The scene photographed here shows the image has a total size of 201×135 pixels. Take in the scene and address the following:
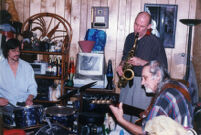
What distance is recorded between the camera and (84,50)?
11.9 feet

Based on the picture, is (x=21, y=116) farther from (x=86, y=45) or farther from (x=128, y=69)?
(x=86, y=45)

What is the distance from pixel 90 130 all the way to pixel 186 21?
1.86 metres

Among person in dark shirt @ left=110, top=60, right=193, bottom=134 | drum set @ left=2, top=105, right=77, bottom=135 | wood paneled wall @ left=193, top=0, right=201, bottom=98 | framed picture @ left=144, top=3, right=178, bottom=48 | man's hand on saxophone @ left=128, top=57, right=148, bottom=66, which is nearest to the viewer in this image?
person in dark shirt @ left=110, top=60, right=193, bottom=134

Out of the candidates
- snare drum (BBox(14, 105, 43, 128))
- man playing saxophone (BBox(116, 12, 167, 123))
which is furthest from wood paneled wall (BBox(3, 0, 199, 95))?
snare drum (BBox(14, 105, 43, 128))

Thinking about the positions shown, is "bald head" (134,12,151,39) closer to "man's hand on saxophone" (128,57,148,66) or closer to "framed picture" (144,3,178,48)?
"man's hand on saxophone" (128,57,148,66)

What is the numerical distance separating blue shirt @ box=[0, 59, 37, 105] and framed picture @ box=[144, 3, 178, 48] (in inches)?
83.5

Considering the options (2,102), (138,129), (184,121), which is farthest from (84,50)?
(184,121)

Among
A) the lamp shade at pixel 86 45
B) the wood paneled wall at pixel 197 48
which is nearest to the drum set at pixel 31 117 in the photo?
the lamp shade at pixel 86 45

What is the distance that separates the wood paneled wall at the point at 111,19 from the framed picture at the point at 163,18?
0.10 m

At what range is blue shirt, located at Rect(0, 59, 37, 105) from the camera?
2.96 m

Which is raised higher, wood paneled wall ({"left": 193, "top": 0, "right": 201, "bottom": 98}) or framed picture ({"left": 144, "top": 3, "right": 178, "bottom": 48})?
framed picture ({"left": 144, "top": 3, "right": 178, "bottom": 48})

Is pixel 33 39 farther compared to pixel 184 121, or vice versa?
pixel 33 39

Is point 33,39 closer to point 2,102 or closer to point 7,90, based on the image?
point 7,90

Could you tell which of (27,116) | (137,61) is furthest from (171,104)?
(27,116)
